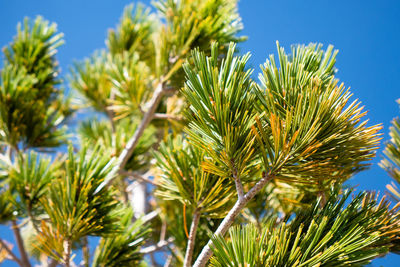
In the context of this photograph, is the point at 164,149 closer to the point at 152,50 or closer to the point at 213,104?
the point at 213,104

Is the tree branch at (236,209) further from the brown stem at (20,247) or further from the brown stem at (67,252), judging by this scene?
the brown stem at (20,247)

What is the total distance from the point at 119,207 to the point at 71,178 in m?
0.13

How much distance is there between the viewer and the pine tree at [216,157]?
452mm

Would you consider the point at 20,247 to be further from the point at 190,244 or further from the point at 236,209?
the point at 236,209

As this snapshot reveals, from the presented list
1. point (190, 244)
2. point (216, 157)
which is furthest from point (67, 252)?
point (216, 157)

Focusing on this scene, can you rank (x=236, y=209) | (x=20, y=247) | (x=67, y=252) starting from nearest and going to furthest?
(x=236, y=209), (x=67, y=252), (x=20, y=247)

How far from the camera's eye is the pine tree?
17.8 inches

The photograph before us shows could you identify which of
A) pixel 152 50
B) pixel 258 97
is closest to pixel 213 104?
pixel 258 97

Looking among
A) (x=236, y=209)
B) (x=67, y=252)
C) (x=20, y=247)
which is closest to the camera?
(x=236, y=209)

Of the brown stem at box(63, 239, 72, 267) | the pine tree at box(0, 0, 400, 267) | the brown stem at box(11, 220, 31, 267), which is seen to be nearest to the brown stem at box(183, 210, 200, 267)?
the pine tree at box(0, 0, 400, 267)

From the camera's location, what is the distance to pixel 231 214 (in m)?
0.48

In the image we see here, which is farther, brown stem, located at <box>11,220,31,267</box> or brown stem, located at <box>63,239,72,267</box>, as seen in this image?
brown stem, located at <box>11,220,31,267</box>

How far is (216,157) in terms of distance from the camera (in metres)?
0.48

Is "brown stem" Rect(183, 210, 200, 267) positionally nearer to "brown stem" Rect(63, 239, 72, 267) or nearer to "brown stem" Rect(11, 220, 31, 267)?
"brown stem" Rect(63, 239, 72, 267)
